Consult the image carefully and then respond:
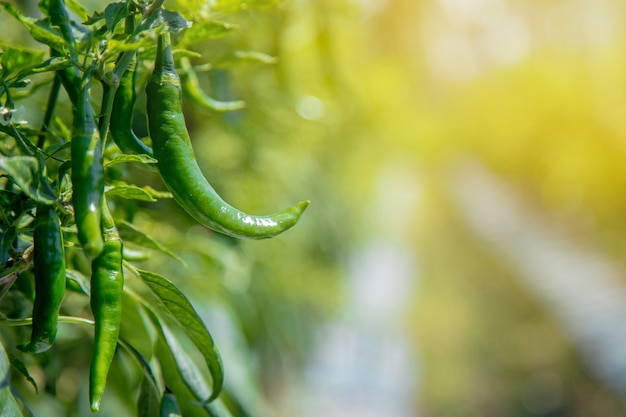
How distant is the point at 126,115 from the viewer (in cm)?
37

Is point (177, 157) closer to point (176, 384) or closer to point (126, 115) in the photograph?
point (126, 115)

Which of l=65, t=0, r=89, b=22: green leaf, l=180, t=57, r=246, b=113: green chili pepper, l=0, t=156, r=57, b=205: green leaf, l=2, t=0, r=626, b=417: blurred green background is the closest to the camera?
l=0, t=156, r=57, b=205: green leaf

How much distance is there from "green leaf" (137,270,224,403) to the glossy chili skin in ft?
0.22

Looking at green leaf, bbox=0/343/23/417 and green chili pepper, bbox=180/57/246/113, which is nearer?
green leaf, bbox=0/343/23/417

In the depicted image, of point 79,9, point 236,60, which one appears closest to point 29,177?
point 79,9

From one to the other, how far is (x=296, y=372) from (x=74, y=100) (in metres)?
1.52

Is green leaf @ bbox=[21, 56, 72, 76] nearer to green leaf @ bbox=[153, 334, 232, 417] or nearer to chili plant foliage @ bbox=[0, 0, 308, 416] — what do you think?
chili plant foliage @ bbox=[0, 0, 308, 416]

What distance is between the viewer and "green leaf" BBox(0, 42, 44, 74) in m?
0.33

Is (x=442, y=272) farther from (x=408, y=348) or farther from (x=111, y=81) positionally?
(x=111, y=81)

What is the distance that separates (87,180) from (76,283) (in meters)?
0.14

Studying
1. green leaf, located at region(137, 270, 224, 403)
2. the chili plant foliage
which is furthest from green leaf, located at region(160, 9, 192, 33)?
green leaf, located at region(137, 270, 224, 403)

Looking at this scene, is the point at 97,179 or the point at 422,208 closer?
the point at 97,179

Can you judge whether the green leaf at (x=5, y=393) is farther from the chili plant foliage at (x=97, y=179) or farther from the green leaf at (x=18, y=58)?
the green leaf at (x=18, y=58)

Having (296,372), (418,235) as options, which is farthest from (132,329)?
(418,235)
